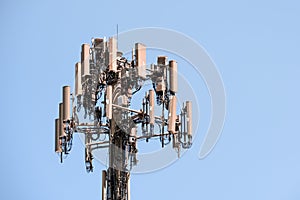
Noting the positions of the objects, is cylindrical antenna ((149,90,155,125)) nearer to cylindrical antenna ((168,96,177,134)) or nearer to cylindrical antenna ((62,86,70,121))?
cylindrical antenna ((168,96,177,134))

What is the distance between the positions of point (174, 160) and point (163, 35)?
199 centimetres

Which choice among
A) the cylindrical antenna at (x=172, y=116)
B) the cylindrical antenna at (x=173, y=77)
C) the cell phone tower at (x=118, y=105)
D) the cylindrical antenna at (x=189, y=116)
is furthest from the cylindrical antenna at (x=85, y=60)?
the cylindrical antenna at (x=189, y=116)

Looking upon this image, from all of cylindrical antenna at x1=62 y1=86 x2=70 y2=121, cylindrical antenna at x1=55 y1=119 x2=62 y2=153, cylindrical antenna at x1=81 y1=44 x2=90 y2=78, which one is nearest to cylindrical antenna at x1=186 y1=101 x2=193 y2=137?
cylindrical antenna at x1=81 y1=44 x2=90 y2=78

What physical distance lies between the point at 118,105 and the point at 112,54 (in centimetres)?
83

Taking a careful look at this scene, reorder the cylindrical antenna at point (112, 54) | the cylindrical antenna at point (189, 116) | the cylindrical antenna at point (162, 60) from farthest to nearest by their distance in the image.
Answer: the cylindrical antenna at point (189, 116) < the cylindrical antenna at point (162, 60) < the cylindrical antenna at point (112, 54)

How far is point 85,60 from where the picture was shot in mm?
12766

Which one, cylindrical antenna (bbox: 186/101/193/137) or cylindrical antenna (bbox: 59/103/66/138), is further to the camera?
cylindrical antenna (bbox: 186/101/193/137)

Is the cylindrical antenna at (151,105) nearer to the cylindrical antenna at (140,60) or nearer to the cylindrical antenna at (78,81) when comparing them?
the cylindrical antenna at (140,60)

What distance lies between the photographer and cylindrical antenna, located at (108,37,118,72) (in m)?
12.7

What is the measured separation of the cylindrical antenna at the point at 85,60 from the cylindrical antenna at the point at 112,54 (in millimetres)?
347

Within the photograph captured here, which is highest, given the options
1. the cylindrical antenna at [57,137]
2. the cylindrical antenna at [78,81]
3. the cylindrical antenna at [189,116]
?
the cylindrical antenna at [78,81]

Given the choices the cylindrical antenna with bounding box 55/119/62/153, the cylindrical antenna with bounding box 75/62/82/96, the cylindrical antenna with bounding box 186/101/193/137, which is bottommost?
the cylindrical antenna with bounding box 55/119/62/153

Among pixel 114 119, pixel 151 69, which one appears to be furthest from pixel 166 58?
pixel 114 119

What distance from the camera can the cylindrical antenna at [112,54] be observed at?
12.7 metres
